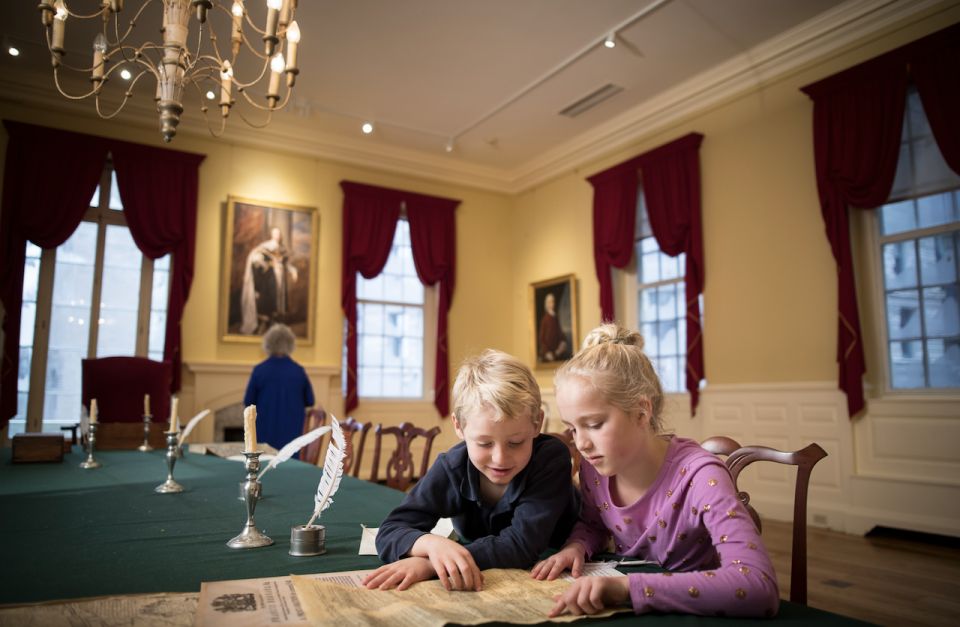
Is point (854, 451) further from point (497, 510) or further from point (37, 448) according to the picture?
point (37, 448)

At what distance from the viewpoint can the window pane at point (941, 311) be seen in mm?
5125

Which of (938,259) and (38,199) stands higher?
(38,199)

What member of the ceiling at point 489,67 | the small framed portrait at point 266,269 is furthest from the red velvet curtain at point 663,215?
the small framed portrait at point 266,269

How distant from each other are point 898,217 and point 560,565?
222 inches

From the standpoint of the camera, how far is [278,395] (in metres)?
5.51

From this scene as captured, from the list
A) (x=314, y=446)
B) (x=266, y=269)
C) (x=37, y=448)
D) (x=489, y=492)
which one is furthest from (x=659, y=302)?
(x=489, y=492)

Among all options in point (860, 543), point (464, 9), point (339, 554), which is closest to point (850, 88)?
point (464, 9)

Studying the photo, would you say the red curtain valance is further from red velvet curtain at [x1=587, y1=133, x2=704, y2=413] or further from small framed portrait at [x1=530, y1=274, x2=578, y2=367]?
red velvet curtain at [x1=587, y1=133, x2=704, y2=413]

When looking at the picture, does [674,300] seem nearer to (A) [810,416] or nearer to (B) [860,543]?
(A) [810,416]

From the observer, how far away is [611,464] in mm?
1412

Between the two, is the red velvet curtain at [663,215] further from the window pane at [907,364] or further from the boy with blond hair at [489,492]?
the boy with blond hair at [489,492]

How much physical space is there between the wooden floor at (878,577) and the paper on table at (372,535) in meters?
2.42

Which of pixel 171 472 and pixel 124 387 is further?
pixel 124 387

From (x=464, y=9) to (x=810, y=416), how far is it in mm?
4922
